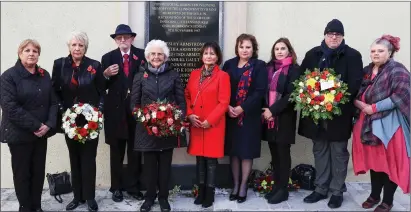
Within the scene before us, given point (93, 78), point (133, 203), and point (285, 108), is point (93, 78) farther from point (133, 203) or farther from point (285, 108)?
point (285, 108)

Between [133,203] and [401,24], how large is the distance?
4306 mm

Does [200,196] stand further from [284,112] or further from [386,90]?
[386,90]

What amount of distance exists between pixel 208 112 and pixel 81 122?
1.37 meters

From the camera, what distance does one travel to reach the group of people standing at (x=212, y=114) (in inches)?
166

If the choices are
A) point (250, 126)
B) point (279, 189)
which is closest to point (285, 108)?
point (250, 126)

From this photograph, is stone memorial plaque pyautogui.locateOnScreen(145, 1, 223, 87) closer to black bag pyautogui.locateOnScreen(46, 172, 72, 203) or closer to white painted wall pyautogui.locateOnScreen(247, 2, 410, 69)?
white painted wall pyautogui.locateOnScreen(247, 2, 410, 69)

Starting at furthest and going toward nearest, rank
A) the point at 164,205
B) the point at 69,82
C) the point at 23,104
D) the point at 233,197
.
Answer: the point at 233,197
the point at 164,205
the point at 69,82
the point at 23,104

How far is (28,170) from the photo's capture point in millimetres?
4227

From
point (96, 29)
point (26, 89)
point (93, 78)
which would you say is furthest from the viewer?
point (96, 29)

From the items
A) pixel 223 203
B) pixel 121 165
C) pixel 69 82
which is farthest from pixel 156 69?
pixel 223 203

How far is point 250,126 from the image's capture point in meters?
4.78

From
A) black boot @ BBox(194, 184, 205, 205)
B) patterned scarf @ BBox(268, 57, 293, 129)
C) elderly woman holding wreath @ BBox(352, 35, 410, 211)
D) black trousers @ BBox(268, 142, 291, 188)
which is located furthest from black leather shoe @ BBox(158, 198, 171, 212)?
elderly woman holding wreath @ BBox(352, 35, 410, 211)

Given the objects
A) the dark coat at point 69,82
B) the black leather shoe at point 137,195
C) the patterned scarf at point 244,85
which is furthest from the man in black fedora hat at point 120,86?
the patterned scarf at point 244,85

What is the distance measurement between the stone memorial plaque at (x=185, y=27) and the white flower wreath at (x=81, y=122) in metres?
1.54
